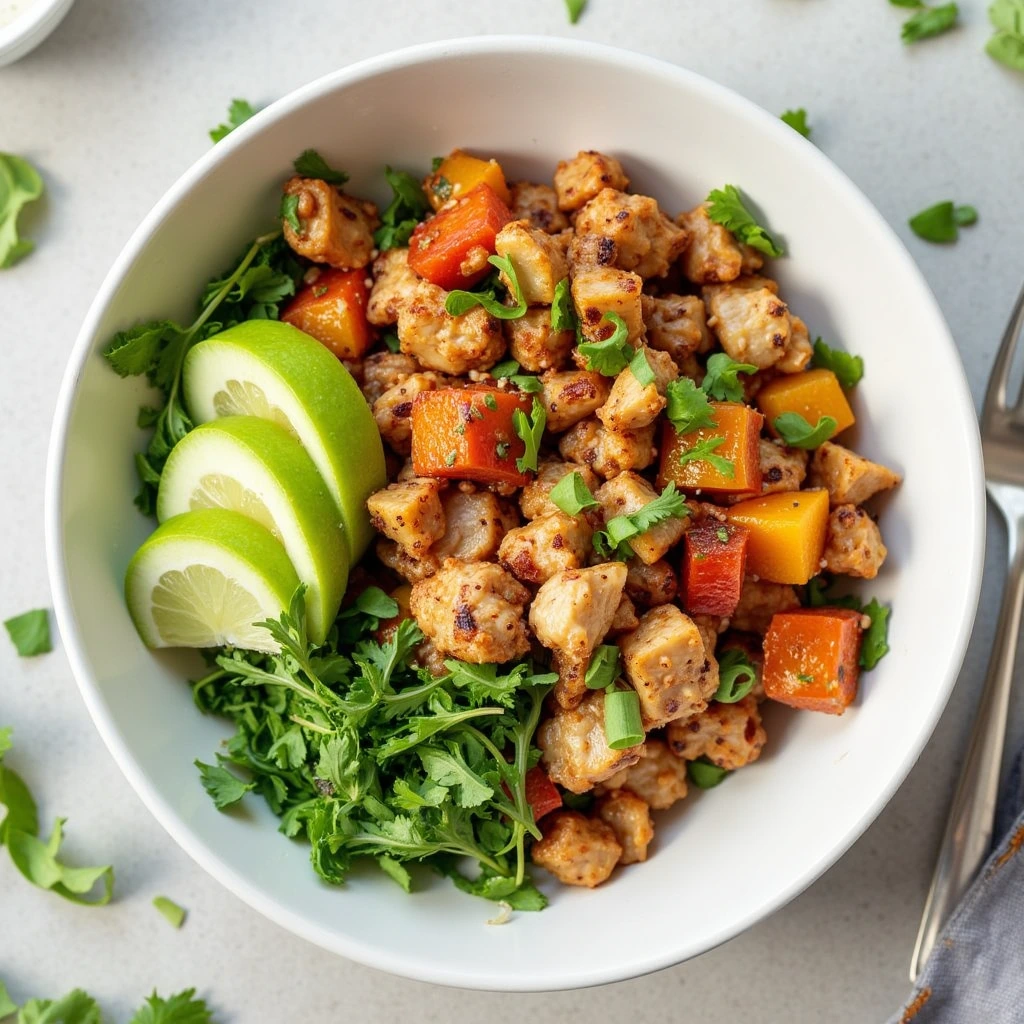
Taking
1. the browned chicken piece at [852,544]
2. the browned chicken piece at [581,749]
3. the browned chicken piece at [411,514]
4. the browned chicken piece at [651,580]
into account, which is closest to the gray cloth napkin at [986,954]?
the browned chicken piece at [852,544]

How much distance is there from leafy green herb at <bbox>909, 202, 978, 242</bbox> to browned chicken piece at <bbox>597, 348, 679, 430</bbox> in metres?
1.17

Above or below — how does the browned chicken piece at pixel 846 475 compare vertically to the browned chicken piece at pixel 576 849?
above

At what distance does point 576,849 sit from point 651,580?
80 cm

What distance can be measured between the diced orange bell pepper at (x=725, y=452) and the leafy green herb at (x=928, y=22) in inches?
60.2

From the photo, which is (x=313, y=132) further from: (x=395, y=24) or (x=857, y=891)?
(x=857, y=891)

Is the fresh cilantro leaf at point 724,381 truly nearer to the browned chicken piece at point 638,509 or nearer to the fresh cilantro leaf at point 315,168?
the browned chicken piece at point 638,509

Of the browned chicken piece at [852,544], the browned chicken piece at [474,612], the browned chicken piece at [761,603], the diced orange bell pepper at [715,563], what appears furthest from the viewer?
the browned chicken piece at [761,603]

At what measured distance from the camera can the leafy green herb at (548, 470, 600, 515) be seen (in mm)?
2586

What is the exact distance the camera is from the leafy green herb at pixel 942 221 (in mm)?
3223

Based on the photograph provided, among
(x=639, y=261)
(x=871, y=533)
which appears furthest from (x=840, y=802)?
(x=639, y=261)

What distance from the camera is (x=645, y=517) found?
8.34 ft

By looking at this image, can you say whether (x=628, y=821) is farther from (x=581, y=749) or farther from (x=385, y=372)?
(x=385, y=372)

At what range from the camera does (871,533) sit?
274cm

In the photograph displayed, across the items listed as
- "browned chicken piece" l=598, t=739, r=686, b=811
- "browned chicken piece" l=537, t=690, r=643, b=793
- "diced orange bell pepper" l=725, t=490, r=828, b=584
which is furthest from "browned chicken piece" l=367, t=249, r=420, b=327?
"browned chicken piece" l=598, t=739, r=686, b=811
